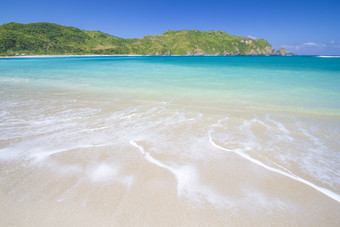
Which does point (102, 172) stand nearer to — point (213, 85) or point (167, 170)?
point (167, 170)

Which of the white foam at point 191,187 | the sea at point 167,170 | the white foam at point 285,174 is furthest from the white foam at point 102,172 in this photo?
the white foam at point 285,174

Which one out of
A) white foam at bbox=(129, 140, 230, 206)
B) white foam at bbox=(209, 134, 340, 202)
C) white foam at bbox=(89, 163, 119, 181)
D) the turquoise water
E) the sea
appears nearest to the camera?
the sea

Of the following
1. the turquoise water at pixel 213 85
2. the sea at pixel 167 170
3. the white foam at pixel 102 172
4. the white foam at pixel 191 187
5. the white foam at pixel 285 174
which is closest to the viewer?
the sea at pixel 167 170

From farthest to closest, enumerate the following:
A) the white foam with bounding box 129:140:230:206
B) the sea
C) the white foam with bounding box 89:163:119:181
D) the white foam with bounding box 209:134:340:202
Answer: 1. the white foam with bounding box 89:163:119:181
2. the white foam with bounding box 209:134:340:202
3. the white foam with bounding box 129:140:230:206
4. the sea

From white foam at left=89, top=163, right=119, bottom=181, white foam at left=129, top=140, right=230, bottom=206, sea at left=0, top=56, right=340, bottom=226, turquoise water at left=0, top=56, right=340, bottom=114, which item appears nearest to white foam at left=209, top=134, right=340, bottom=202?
sea at left=0, top=56, right=340, bottom=226

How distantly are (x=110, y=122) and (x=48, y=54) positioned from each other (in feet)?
517

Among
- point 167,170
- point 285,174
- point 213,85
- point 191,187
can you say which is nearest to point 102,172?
point 167,170

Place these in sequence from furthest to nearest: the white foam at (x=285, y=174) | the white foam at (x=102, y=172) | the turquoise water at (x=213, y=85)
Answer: the turquoise water at (x=213, y=85) → the white foam at (x=102, y=172) → the white foam at (x=285, y=174)

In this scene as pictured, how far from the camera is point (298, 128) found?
546cm

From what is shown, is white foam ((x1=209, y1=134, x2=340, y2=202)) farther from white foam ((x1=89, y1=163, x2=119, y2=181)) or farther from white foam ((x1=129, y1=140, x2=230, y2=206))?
white foam ((x1=89, y1=163, x2=119, y2=181))

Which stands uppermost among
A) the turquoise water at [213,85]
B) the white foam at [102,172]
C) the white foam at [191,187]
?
the white foam at [191,187]

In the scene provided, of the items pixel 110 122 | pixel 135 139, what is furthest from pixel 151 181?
pixel 110 122

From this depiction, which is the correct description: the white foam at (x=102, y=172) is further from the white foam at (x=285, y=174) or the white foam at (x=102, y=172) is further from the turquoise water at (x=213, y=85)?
the turquoise water at (x=213, y=85)

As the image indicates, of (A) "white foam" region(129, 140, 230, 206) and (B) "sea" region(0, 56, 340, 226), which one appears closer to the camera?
(B) "sea" region(0, 56, 340, 226)
